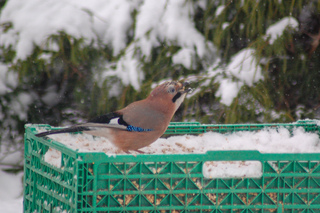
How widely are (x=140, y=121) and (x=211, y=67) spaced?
157cm

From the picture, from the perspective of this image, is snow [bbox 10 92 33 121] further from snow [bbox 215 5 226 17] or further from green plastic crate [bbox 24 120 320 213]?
green plastic crate [bbox 24 120 320 213]

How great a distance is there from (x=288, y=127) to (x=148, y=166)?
3.44ft

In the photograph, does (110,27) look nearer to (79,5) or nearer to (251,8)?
(79,5)

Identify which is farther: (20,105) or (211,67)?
(20,105)

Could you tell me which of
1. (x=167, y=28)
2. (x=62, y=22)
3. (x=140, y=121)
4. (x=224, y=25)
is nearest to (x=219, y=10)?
(x=224, y=25)

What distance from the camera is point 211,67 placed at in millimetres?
3361

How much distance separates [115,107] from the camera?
3.41 meters

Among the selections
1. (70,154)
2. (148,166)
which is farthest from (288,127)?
(70,154)

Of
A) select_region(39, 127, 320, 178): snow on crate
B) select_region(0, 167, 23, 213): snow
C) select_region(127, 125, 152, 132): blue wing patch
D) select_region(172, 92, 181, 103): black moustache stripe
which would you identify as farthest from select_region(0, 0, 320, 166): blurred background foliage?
select_region(127, 125, 152, 132): blue wing patch

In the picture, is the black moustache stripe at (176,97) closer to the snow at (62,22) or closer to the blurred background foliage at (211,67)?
the blurred background foliage at (211,67)

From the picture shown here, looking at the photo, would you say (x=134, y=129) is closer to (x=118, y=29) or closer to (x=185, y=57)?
(x=185, y=57)

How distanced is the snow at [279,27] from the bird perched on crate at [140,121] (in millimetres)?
1402

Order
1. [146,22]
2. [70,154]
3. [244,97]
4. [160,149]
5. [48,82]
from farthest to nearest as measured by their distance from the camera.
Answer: [48,82] → [146,22] → [244,97] → [160,149] → [70,154]

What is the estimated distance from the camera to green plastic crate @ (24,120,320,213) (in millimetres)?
1399
